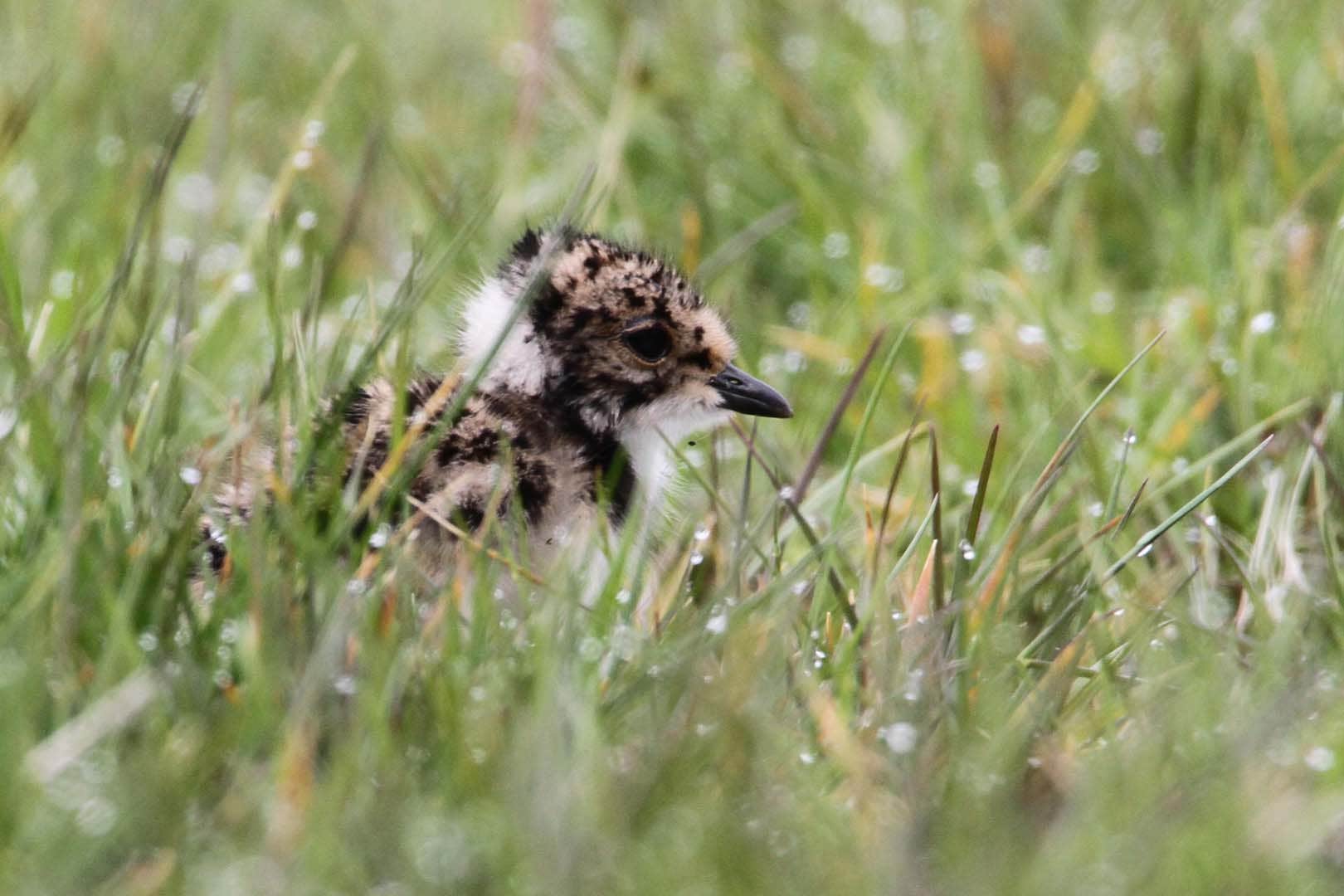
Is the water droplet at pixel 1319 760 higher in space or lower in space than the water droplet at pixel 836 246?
lower

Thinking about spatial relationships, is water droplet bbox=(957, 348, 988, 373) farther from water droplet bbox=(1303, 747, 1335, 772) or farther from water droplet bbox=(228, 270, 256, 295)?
water droplet bbox=(1303, 747, 1335, 772)

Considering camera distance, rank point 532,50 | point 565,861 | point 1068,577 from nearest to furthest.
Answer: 1. point 565,861
2. point 1068,577
3. point 532,50

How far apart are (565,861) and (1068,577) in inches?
51.0

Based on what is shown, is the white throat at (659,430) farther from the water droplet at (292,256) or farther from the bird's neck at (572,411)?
the water droplet at (292,256)

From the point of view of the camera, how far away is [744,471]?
3469 mm

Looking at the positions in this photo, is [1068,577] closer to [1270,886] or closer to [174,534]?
[1270,886]

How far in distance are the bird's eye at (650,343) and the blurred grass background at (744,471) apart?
0.85ft

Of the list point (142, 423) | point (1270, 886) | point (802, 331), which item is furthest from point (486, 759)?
point (802, 331)

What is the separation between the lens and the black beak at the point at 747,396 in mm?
3389

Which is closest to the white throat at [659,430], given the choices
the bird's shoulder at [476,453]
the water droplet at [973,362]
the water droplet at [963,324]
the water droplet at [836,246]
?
the bird's shoulder at [476,453]

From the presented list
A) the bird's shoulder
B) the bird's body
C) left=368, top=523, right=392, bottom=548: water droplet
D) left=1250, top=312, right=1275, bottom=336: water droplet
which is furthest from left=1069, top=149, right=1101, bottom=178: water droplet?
left=368, top=523, right=392, bottom=548: water droplet

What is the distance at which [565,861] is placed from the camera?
189 centimetres

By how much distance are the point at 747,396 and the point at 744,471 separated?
0.16 meters

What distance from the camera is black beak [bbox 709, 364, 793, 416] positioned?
339 centimetres
